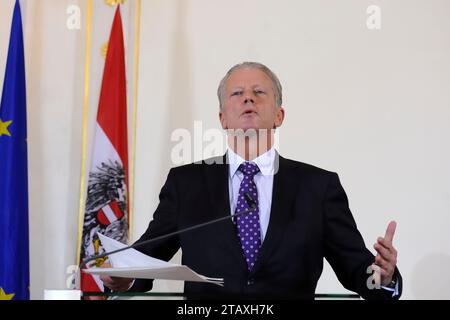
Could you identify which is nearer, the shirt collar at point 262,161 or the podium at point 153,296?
the podium at point 153,296

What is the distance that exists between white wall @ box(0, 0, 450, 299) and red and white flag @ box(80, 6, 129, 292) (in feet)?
0.80

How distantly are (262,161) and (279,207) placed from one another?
0.76 feet

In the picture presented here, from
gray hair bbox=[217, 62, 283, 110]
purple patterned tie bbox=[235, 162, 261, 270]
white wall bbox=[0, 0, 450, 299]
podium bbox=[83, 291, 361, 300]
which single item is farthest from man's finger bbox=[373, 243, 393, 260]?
white wall bbox=[0, 0, 450, 299]

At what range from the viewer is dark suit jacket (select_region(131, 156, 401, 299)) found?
220cm

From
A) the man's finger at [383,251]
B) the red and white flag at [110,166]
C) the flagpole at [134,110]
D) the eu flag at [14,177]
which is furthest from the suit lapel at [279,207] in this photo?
the eu flag at [14,177]

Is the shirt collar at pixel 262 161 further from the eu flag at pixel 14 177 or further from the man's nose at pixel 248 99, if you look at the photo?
the eu flag at pixel 14 177

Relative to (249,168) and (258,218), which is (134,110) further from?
(258,218)

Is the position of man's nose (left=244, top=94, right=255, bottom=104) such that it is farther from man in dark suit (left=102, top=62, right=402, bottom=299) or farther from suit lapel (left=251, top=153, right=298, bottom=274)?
suit lapel (left=251, top=153, right=298, bottom=274)

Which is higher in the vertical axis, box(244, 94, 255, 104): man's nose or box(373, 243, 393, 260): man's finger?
box(244, 94, 255, 104): man's nose

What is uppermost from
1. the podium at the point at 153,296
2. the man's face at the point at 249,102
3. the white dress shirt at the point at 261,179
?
the man's face at the point at 249,102

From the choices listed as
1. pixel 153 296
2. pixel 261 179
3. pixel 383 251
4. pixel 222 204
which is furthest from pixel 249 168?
pixel 153 296

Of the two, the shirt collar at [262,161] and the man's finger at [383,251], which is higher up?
the shirt collar at [262,161]

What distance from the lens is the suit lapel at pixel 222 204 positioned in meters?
2.24

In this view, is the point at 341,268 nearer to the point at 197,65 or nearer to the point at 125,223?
the point at 125,223
